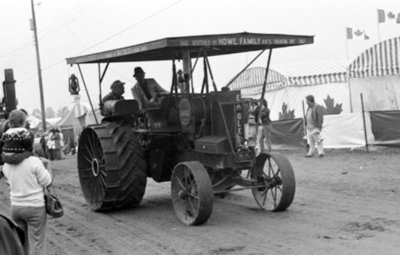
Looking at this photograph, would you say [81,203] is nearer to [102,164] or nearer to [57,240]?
[102,164]

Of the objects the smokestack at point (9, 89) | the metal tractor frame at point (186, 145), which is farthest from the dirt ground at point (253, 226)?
the smokestack at point (9, 89)

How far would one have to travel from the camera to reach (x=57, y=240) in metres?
7.11

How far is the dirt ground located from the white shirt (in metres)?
1.40

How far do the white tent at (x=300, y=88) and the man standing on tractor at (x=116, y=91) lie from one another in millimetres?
11578

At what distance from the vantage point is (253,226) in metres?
7.21

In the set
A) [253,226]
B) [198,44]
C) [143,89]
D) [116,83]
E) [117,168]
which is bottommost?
[253,226]

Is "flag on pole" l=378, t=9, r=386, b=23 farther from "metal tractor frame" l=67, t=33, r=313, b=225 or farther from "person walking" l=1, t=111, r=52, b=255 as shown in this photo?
"person walking" l=1, t=111, r=52, b=255

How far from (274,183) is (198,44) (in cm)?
226

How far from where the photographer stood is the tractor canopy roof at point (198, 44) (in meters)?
7.19

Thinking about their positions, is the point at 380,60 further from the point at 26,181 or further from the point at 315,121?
the point at 26,181

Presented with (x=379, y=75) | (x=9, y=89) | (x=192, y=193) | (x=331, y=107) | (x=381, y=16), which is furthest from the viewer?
(x=381, y=16)

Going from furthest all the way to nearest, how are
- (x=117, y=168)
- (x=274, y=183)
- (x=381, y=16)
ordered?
(x=381, y=16) < (x=117, y=168) < (x=274, y=183)

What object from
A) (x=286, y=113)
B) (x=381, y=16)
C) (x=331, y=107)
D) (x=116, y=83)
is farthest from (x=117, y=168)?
(x=381, y=16)

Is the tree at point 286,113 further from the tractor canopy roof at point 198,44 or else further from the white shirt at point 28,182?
the white shirt at point 28,182
